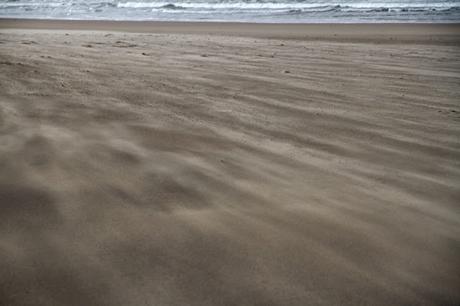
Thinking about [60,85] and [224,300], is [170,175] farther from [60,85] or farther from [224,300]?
[60,85]

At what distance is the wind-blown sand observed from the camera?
1259mm

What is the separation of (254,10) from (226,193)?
17.4 meters

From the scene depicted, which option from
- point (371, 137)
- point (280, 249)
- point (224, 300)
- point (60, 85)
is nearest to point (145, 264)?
point (224, 300)

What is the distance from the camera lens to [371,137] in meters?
2.54

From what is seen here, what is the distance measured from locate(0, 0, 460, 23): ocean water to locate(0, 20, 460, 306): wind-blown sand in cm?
1174

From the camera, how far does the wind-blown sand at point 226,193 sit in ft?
4.13

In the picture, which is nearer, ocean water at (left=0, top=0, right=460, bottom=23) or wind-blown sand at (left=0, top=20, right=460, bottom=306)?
wind-blown sand at (left=0, top=20, right=460, bottom=306)

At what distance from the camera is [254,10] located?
17734mm

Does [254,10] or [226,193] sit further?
[254,10]

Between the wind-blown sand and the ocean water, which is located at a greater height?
the ocean water

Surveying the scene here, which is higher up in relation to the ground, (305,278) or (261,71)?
(261,71)

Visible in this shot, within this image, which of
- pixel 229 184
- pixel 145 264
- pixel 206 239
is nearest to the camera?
pixel 145 264

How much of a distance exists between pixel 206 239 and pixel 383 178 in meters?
1.06

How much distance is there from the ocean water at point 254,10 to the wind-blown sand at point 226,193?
11744 millimetres
